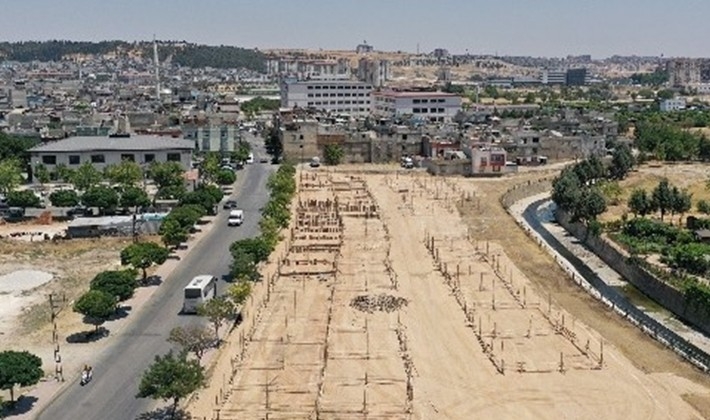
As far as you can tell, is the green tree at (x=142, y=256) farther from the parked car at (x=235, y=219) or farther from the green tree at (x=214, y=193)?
the green tree at (x=214, y=193)

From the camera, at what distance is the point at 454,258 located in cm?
3744

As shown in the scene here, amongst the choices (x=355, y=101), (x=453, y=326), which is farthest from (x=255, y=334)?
(x=355, y=101)

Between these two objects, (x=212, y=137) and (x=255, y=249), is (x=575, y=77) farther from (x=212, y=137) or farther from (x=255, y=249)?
(x=255, y=249)

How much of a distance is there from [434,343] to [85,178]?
30836 mm

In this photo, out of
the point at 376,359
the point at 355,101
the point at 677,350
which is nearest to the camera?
the point at 376,359

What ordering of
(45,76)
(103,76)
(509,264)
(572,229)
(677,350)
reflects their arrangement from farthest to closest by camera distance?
1. (103,76)
2. (45,76)
3. (572,229)
4. (509,264)
5. (677,350)

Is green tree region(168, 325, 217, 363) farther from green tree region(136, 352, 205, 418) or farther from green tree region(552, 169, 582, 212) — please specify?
green tree region(552, 169, 582, 212)

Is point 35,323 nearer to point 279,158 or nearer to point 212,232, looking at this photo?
point 212,232

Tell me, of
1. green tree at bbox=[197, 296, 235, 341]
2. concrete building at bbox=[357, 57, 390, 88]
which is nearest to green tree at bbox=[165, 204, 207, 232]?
green tree at bbox=[197, 296, 235, 341]

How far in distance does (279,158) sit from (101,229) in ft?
102

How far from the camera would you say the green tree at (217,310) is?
81.6 ft

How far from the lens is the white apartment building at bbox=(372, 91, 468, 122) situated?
9750 centimetres

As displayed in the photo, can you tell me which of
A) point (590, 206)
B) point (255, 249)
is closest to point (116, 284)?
point (255, 249)

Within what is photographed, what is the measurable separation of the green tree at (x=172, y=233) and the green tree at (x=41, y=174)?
2013 cm
